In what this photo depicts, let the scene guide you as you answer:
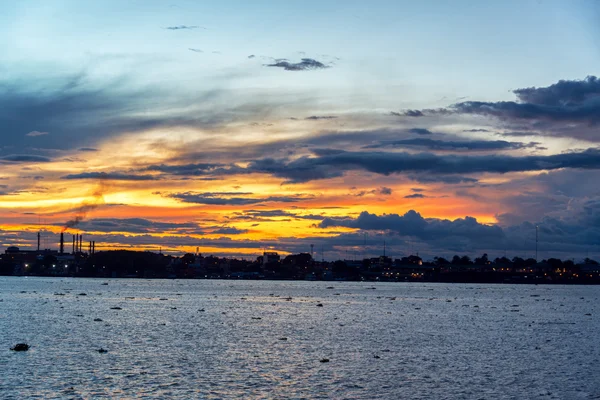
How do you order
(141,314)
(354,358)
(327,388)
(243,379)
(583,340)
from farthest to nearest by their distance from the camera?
(141,314) → (583,340) → (354,358) → (243,379) → (327,388)

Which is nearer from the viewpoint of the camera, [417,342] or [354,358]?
[354,358]

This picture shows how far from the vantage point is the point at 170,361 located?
69938mm

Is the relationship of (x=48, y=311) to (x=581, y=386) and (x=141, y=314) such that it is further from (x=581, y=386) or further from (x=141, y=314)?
(x=581, y=386)

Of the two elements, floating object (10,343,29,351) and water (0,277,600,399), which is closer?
water (0,277,600,399)

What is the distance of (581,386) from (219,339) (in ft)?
153

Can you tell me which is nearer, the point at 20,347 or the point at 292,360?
the point at 292,360

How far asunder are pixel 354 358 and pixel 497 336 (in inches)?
1519

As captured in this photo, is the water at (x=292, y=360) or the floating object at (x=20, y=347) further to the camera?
the floating object at (x=20, y=347)

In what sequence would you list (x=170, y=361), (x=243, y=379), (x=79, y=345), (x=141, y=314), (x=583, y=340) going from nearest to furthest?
(x=243, y=379) < (x=170, y=361) < (x=79, y=345) < (x=583, y=340) < (x=141, y=314)

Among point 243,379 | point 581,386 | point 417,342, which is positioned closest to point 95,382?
point 243,379

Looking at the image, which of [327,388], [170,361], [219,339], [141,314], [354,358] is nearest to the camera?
[327,388]

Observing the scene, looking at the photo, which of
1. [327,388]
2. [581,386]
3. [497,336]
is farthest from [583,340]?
[327,388]

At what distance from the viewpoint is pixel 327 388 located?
56406 mm

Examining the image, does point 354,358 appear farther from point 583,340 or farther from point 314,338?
point 583,340
